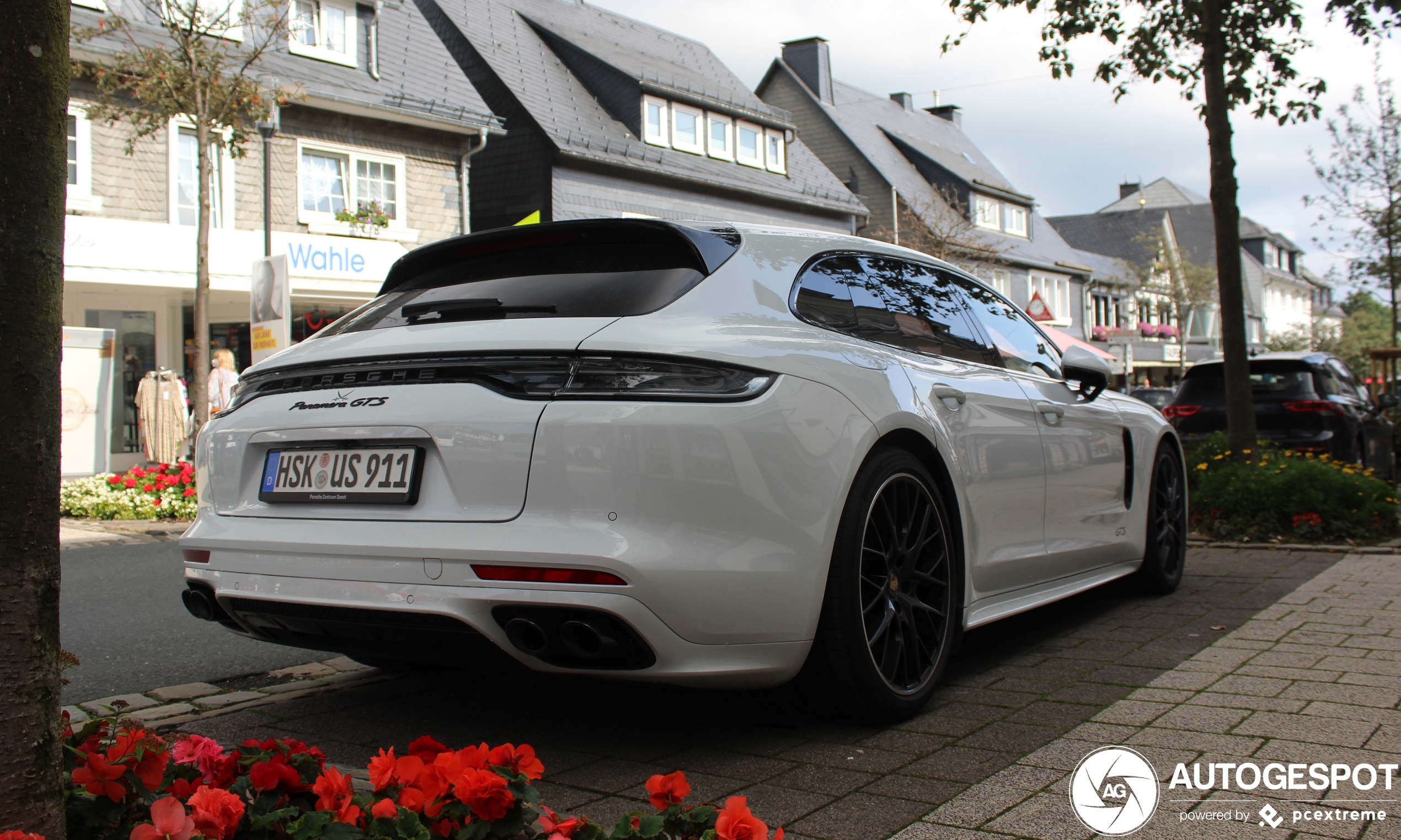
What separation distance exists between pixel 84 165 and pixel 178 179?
5.18 feet

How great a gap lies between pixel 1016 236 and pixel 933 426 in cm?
4526

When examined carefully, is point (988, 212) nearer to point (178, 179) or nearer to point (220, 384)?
point (178, 179)

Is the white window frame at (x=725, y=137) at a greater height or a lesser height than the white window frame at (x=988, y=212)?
lesser

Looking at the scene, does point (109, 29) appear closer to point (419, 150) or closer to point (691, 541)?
point (419, 150)

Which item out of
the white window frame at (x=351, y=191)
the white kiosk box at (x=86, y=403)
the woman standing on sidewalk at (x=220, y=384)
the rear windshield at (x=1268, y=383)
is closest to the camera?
the rear windshield at (x=1268, y=383)

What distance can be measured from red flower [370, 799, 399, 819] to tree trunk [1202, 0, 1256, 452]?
887 cm

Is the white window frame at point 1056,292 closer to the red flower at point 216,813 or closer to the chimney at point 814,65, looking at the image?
the chimney at point 814,65

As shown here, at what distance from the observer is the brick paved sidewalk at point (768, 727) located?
281cm

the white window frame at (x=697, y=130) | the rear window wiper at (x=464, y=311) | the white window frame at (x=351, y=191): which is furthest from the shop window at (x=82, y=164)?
the rear window wiper at (x=464, y=311)

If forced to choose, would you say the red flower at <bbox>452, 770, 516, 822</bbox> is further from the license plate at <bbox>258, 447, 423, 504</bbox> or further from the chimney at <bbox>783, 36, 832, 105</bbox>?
the chimney at <bbox>783, 36, 832, 105</bbox>

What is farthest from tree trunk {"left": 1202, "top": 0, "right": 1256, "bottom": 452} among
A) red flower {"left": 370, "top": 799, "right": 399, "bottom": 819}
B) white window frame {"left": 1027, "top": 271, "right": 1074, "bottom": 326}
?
white window frame {"left": 1027, "top": 271, "right": 1074, "bottom": 326}

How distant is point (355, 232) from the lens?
68.7ft

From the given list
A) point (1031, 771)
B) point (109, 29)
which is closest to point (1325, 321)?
point (109, 29)

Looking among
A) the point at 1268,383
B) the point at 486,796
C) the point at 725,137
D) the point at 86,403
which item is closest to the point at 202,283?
the point at 86,403
